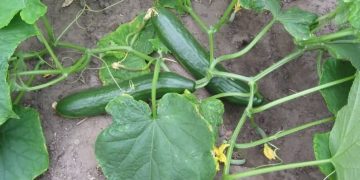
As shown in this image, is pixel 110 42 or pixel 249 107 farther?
pixel 110 42

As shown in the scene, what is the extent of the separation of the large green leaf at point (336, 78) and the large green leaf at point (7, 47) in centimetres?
149

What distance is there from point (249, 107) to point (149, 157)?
26.3 inches

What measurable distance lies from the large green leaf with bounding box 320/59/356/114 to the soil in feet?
1.30

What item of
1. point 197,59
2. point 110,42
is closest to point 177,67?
point 197,59

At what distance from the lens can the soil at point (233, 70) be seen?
287 cm

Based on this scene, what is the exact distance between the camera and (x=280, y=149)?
3047 millimetres

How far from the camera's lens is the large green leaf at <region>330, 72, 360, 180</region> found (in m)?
2.25

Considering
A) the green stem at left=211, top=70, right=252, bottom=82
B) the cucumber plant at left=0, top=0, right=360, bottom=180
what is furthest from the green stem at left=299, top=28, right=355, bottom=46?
the green stem at left=211, top=70, right=252, bottom=82

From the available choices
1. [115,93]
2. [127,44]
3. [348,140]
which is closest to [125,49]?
[127,44]

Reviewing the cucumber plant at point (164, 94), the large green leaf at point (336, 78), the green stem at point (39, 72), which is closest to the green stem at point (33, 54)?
the cucumber plant at point (164, 94)

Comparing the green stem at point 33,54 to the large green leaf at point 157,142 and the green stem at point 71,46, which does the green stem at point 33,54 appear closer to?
the green stem at point 71,46

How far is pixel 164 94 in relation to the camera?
2.82 meters

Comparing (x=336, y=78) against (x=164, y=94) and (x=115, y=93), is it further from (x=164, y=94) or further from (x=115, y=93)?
(x=115, y=93)

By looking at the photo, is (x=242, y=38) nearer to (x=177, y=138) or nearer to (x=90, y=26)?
(x=90, y=26)
